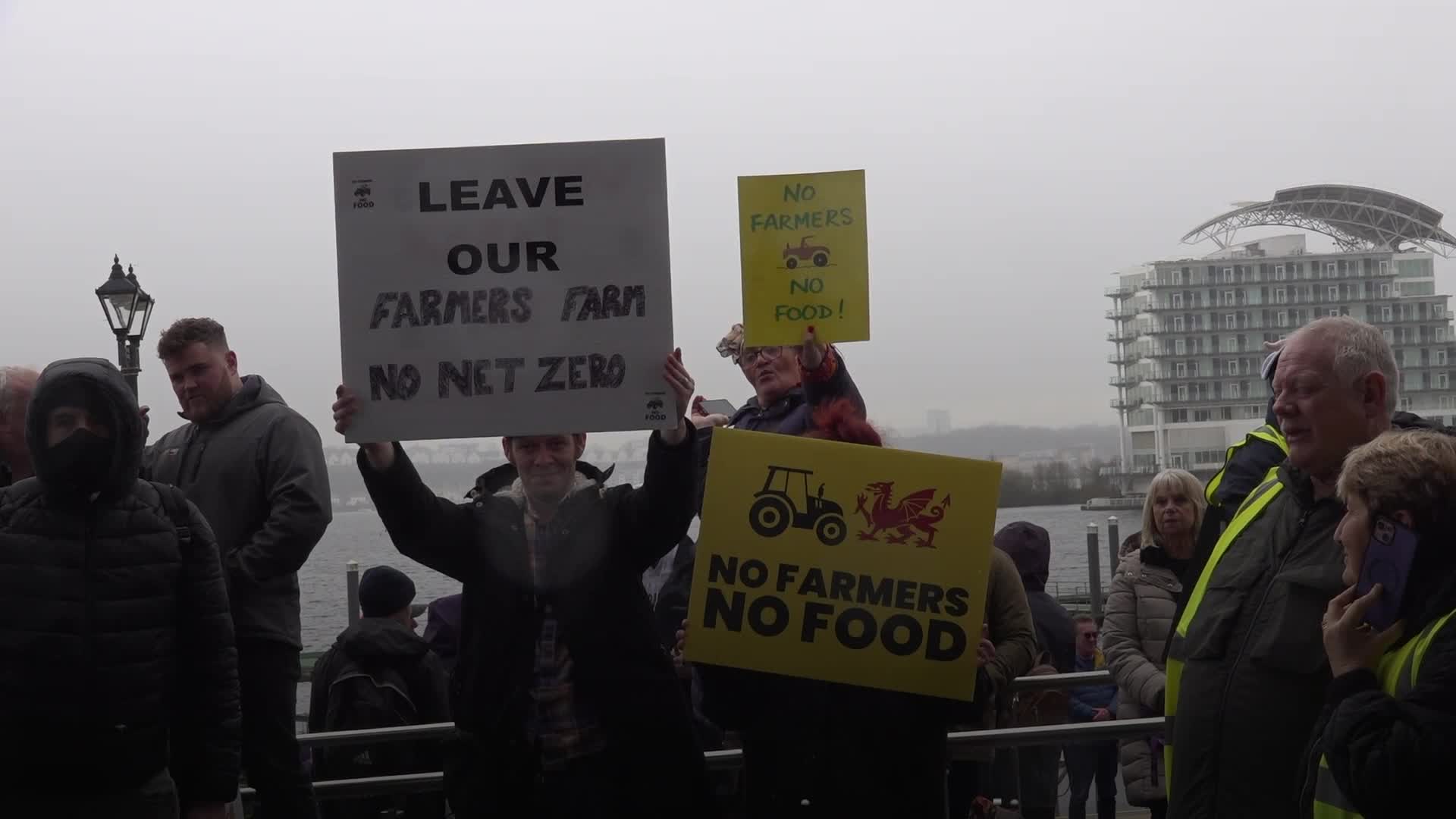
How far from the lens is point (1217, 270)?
1729 inches

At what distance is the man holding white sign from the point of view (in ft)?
13.4

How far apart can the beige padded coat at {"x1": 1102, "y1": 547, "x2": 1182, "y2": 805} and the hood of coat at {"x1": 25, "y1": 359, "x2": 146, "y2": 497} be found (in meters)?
3.89

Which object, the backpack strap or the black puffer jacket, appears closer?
the black puffer jacket

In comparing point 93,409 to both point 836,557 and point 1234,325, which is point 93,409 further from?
point 1234,325

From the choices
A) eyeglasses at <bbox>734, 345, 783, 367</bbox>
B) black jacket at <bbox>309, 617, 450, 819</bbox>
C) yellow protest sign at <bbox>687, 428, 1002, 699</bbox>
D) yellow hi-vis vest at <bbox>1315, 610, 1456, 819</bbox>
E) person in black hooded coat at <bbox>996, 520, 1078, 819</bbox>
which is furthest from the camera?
black jacket at <bbox>309, 617, 450, 819</bbox>

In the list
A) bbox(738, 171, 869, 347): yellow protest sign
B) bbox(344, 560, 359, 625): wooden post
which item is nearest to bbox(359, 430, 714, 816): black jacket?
bbox(738, 171, 869, 347): yellow protest sign

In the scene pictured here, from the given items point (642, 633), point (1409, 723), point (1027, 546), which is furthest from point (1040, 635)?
point (1409, 723)

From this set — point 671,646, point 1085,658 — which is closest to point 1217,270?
point 1085,658

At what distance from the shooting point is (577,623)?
4.11 meters

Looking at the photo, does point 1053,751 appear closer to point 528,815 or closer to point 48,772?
point 528,815

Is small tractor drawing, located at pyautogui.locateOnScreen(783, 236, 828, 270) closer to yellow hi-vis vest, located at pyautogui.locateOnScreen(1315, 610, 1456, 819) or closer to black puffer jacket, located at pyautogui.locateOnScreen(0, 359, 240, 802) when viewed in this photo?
black puffer jacket, located at pyautogui.locateOnScreen(0, 359, 240, 802)

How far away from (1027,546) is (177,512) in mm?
3782

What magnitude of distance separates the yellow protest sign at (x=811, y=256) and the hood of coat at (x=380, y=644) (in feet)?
6.86

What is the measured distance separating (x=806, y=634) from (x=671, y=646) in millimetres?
1851
